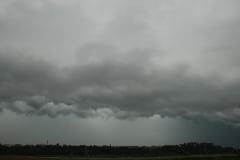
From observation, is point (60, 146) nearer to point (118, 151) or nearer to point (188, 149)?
point (118, 151)

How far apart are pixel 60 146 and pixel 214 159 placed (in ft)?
367

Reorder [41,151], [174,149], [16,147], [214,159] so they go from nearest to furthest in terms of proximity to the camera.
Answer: [214,159] → [41,151] → [16,147] → [174,149]

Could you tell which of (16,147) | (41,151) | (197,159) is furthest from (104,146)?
(197,159)

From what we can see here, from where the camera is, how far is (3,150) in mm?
176000

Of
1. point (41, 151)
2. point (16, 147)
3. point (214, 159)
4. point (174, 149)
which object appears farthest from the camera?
point (174, 149)

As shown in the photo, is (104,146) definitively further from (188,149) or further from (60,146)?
(188,149)

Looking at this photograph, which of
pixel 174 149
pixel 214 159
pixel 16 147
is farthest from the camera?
pixel 174 149

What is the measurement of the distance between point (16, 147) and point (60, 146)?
82.8 ft

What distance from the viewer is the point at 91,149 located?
193250mm

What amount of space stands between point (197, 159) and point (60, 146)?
346 ft

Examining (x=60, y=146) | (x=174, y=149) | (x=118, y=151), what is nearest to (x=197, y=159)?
(x=118, y=151)

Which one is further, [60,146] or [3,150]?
[60,146]

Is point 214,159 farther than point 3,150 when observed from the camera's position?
No

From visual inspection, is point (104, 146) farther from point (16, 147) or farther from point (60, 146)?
point (16, 147)
